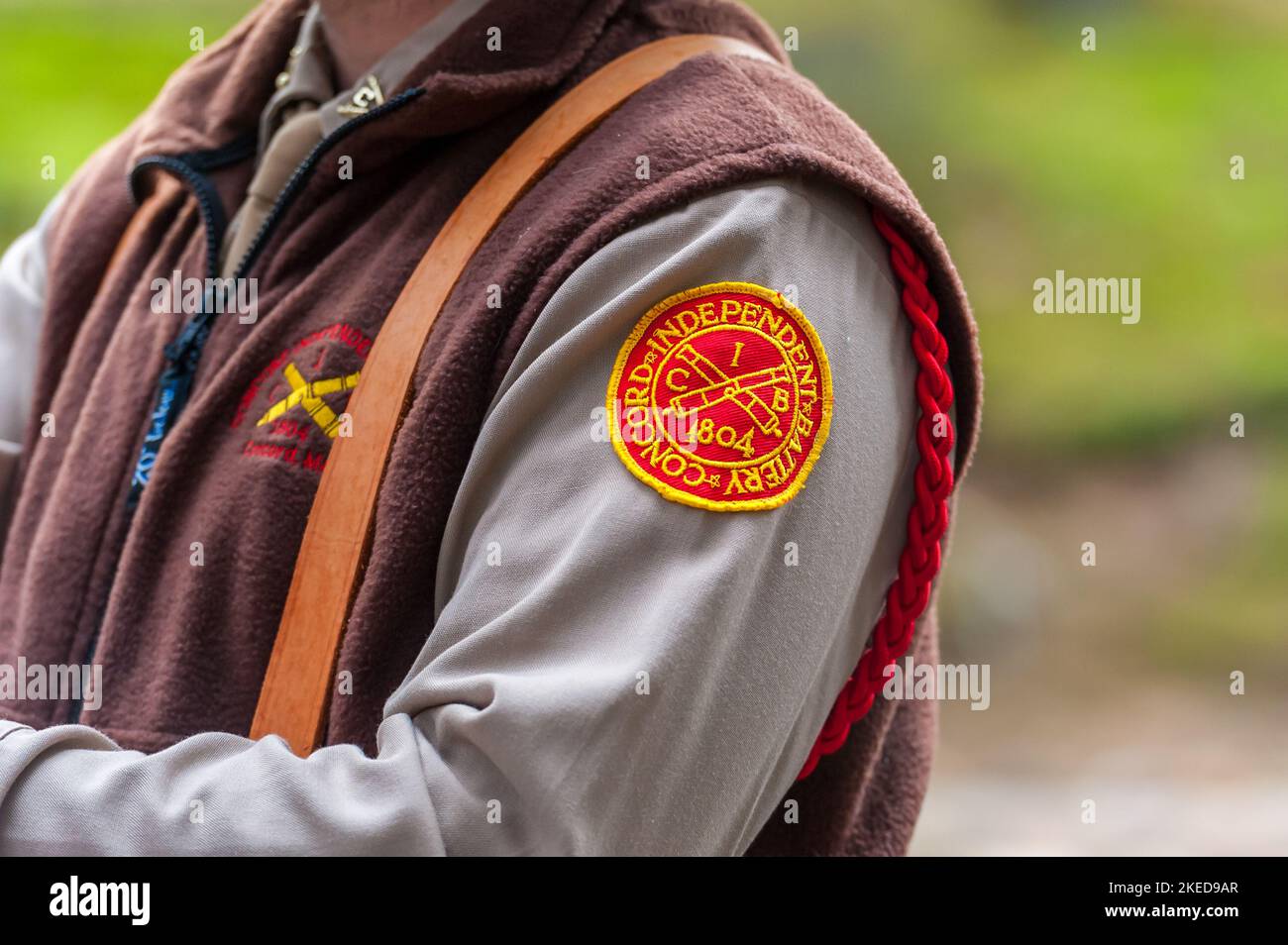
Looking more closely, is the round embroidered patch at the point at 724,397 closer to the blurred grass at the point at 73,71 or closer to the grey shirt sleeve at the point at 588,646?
the grey shirt sleeve at the point at 588,646

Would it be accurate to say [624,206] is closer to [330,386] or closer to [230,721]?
[330,386]

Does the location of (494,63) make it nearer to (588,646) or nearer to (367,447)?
(367,447)

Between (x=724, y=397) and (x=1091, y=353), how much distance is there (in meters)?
5.28

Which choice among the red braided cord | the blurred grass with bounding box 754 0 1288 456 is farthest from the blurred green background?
the red braided cord

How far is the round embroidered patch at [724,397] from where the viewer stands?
3.17 feet

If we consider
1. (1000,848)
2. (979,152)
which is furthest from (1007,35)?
(1000,848)

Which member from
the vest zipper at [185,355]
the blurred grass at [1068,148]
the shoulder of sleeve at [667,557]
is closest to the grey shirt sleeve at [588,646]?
the shoulder of sleeve at [667,557]

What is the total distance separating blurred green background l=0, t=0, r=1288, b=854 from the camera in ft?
14.3

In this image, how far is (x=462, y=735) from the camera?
92 centimetres

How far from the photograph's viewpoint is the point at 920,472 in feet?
3.54

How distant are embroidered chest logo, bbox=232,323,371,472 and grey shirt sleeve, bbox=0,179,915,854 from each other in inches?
6.0

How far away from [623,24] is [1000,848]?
297 centimetres

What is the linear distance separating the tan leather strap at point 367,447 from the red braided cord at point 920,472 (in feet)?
0.81

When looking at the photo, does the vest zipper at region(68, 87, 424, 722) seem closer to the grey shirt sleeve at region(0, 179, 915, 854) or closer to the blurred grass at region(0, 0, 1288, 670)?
the grey shirt sleeve at region(0, 179, 915, 854)
